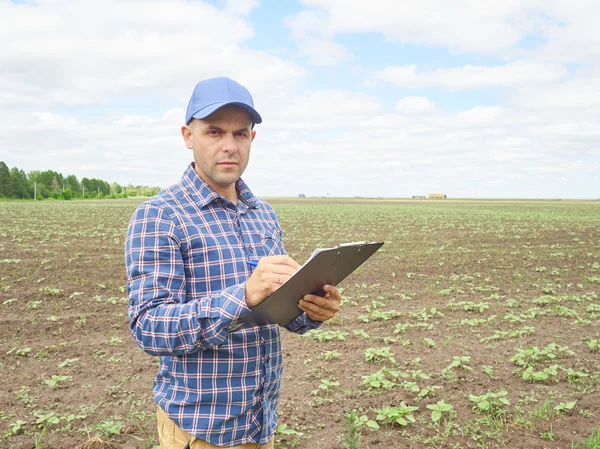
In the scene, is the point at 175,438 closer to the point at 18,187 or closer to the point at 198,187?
the point at 198,187

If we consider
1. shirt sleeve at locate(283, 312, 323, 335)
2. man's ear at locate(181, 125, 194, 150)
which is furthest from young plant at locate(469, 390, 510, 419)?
man's ear at locate(181, 125, 194, 150)

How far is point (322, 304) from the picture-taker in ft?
6.12

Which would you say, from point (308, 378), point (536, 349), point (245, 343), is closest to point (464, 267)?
point (536, 349)

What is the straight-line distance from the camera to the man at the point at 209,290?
161 centimetres

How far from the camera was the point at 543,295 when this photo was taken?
9914 millimetres

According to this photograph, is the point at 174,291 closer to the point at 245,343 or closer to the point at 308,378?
the point at 245,343

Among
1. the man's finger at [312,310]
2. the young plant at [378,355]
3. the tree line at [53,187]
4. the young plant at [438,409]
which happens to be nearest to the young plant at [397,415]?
the young plant at [438,409]

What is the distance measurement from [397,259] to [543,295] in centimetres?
496

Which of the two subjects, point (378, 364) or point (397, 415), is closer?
point (397, 415)

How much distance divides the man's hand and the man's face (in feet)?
1.93

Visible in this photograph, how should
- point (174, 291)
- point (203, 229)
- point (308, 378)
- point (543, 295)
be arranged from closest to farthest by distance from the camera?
point (174, 291) < point (203, 229) < point (308, 378) < point (543, 295)

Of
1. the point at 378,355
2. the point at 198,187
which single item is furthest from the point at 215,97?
the point at 378,355

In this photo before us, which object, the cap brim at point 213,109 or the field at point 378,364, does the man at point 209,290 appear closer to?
the cap brim at point 213,109

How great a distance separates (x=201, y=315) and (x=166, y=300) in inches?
6.2
